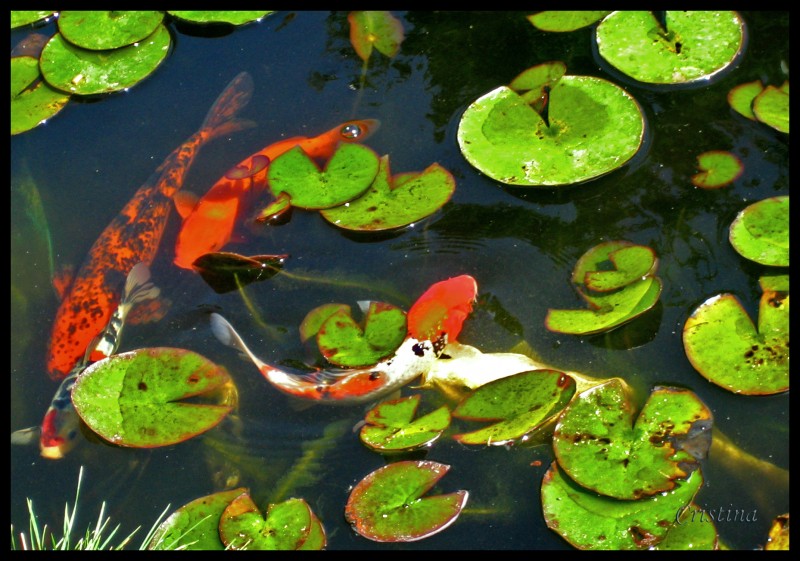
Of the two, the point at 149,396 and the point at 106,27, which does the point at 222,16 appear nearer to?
the point at 106,27

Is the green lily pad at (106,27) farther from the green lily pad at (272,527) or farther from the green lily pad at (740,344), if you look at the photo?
the green lily pad at (740,344)

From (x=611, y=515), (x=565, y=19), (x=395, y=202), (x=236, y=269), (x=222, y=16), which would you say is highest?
(x=222, y=16)

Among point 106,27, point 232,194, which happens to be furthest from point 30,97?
point 232,194

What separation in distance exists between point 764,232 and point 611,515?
1358 millimetres

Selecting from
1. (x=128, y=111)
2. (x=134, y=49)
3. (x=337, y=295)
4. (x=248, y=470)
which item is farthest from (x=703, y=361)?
(x=134, y=49)

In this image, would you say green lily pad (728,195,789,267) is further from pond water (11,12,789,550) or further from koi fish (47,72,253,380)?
koi fish (47,72,253,380)

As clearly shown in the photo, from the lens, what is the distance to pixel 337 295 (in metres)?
3.02

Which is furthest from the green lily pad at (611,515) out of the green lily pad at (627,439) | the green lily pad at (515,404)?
the green lily pad at (515,404)

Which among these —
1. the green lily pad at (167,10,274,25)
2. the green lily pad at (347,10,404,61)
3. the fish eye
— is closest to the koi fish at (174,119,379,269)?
the fish eye

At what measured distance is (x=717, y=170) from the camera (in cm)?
315

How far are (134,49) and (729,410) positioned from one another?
3311 millimetres

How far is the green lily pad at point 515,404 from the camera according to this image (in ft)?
8.29

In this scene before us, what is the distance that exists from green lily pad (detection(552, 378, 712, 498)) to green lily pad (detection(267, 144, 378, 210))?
1.31m

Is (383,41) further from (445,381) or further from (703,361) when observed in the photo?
(703,361)
